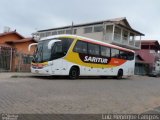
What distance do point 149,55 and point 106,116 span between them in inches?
1847

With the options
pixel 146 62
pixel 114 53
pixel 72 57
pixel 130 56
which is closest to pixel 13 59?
pixel 72 57

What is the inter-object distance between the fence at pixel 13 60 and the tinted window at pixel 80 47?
708cm

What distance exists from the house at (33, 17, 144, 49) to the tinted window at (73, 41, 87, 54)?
1798 cm

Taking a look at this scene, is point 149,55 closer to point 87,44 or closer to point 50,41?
point 87,44

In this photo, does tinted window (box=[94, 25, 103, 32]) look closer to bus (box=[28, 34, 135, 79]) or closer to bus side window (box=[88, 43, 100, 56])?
bus (box=[28, 34, 135, 79])

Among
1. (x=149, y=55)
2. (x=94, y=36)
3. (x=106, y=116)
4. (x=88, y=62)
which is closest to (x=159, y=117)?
(x=106, y=116)

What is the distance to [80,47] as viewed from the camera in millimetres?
20484

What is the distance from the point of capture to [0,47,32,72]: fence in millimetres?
24172

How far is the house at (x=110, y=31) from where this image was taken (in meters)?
39.1

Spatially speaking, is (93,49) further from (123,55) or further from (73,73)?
(123,55)

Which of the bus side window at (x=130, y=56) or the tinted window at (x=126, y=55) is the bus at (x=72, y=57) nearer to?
the tinted window at (x=126, y=55)

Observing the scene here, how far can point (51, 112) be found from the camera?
7395mm

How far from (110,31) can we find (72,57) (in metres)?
22.2

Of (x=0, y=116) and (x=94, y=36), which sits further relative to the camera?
(x=94, y=36)
